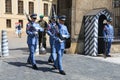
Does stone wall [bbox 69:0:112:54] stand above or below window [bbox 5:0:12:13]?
below

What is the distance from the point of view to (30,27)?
1176cm

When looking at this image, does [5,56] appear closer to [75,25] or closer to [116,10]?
[75,25]

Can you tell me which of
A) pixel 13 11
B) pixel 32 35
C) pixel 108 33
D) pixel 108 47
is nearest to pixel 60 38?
pixel 32 35

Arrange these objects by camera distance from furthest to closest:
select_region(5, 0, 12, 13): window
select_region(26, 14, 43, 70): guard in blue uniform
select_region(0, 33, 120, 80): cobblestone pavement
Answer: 1. select_region(5, 0, 12, 13): window
2. select_region(26, 14, 43, 70): guard in blue uniform
3. select_region(0, 33, 120, 80): cobblestone pavement

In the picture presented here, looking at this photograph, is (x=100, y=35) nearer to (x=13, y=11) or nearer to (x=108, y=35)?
(x=108, y=35)

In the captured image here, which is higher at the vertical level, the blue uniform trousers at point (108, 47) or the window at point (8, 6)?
the window at point (8, 6)

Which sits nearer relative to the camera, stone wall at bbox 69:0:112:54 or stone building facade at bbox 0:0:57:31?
stone wall at bbox 69:0:112:54

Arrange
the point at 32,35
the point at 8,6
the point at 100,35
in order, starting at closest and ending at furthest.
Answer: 1. the point at 32,35
2. the point at 100,35
3. the point at 8,6

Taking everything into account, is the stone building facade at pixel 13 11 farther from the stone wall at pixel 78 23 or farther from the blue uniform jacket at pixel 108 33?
the blue uniform jacket at pixel 108 33

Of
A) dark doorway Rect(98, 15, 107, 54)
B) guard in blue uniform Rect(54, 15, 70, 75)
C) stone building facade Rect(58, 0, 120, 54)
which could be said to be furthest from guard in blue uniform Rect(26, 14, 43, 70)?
dark doorway Rect(98, 15, 107, 54)

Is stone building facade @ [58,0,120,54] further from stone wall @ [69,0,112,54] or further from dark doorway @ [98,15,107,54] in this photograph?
dark doorway @ [98,15,107,54]

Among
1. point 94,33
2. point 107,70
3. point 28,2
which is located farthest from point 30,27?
point 28,2

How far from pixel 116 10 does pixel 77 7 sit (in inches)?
1075

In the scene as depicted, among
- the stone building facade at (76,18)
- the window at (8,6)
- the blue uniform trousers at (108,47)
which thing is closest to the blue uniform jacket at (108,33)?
the blue uniform trousers at (108,47)
